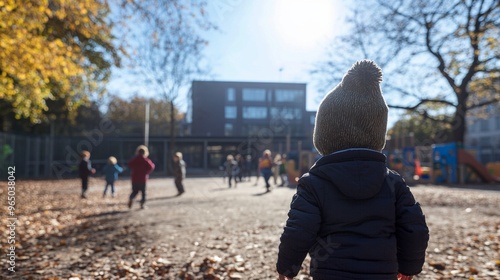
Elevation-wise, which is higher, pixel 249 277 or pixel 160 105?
pixel 160 105

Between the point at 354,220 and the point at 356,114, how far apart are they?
1.86ft

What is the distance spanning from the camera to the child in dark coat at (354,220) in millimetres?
1948

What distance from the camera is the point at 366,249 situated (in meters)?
1.96

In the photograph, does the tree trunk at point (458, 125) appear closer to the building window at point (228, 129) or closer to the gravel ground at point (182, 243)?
the gravel ground at point (182, 243)

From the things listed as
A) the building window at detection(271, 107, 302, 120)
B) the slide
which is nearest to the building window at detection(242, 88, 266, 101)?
the building window at detection(271, 107, 302, 120)

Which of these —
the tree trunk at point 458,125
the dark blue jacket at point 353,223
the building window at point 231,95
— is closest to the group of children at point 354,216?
the dark blue jacket at point 353,223

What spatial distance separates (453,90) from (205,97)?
104ft

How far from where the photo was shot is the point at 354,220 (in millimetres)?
1974

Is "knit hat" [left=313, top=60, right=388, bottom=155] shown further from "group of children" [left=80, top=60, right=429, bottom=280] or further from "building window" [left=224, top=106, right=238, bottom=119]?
"building window" [left=224, top=106, right=238, bottom=119]

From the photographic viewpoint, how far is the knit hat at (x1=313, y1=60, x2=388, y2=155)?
2.13 metres

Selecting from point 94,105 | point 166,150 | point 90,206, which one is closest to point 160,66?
point 166,150

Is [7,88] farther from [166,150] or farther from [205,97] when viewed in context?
[205,97]

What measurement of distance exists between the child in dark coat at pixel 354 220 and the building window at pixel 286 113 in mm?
37585

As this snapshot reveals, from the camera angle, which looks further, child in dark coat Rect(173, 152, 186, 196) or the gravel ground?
child in dark coat Rect(173, 152, 186, 196)
